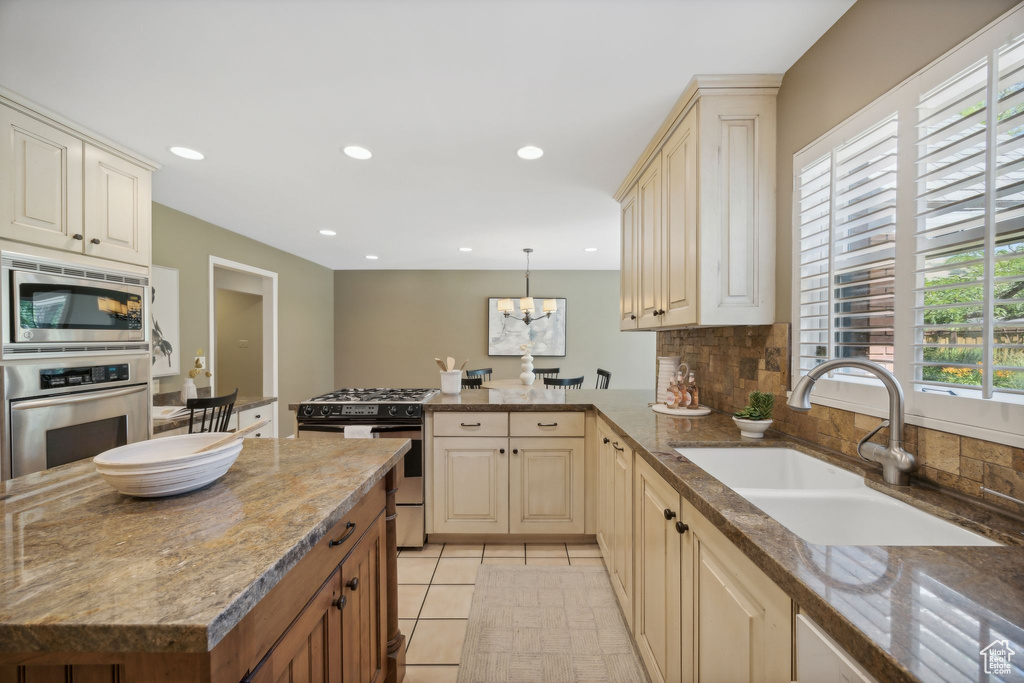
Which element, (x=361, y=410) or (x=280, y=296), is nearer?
(x=361, y=410)

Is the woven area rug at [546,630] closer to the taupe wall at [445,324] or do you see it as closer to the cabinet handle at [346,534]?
the cabinet handle at [346,534]

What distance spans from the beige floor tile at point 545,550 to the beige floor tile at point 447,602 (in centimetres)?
51

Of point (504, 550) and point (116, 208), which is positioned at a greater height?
point (116, 208)

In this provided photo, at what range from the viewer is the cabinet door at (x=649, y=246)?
2.26 m

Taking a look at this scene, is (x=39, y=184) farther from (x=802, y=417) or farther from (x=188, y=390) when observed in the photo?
(x=802, y=417)

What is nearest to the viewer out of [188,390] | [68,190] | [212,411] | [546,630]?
[546,630]

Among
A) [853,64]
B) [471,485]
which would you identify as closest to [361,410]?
[471,485]

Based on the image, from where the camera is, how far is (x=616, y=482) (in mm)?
2037

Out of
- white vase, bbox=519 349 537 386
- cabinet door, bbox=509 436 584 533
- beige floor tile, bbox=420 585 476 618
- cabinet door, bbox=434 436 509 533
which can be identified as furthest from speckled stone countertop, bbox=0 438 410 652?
white vase, bbox=519 349 537 386

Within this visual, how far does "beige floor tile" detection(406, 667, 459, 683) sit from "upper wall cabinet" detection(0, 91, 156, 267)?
2.65 metres

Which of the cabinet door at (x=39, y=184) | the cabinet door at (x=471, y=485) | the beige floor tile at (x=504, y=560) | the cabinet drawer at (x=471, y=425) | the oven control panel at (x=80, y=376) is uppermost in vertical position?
the cabinet door at (x=39, y=184)

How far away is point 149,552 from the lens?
73 centimetres

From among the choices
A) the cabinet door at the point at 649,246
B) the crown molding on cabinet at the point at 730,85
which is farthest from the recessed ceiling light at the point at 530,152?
the crown molding on cabinet at the point at 730,85

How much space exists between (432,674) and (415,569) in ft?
2.66
